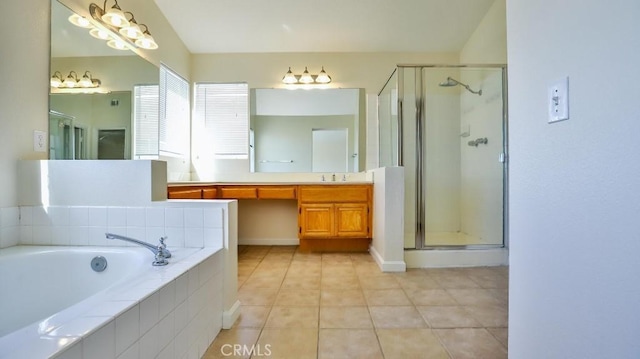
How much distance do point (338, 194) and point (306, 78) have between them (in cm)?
149

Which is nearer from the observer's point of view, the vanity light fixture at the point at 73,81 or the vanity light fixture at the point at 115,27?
the vanity light fixture at the point at 73,81

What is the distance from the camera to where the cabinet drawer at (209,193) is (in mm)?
2779

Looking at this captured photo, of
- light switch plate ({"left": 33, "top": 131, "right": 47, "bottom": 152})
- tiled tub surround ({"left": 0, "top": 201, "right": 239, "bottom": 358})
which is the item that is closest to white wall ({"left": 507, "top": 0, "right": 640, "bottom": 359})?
tiled tub surround ({"left": 0, "top": 201, "right": 239, "bottom": 358})

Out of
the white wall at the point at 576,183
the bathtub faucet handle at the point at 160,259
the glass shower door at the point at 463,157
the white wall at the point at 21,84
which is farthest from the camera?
the glass shower door at the point at 463,157

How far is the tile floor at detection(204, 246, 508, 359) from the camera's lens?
1.39 meters

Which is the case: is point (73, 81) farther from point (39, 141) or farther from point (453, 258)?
point (453, 258)

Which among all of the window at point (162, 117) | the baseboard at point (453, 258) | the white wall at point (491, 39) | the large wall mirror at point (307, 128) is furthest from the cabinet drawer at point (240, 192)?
the white wall at point (491, 39)

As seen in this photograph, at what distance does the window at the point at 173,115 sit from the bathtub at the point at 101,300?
1713 millimetres

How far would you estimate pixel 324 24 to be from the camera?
3059mm

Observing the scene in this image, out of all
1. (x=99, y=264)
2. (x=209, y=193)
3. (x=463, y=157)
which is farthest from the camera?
(x=463, y=157)

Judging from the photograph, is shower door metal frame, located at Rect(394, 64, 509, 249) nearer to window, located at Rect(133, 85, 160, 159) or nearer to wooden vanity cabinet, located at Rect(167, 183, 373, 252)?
wooden vanity cabinet, located at Rect(167, 183, 373, 252)

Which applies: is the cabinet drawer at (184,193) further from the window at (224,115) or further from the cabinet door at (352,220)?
the cabinet door at (352,220)

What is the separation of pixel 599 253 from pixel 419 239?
2.20m

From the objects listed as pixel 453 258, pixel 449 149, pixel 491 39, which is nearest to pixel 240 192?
pixel 453 258
